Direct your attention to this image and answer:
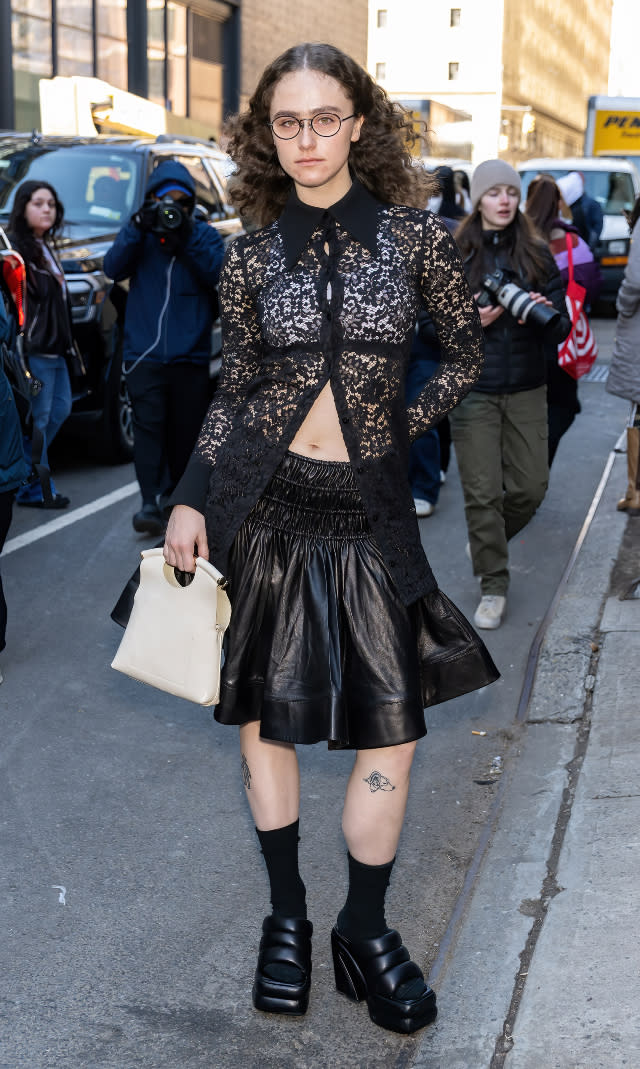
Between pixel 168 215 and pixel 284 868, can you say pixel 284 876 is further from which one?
pixel 168 215

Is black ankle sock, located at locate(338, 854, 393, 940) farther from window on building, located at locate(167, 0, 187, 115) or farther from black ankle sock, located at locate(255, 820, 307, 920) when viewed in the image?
window on building, located at locate(167, 0, 187, 115)

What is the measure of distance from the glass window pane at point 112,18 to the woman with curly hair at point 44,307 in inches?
833

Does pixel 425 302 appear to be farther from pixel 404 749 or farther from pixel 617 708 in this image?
pixel 617 708

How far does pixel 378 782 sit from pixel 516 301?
3280 millimetres

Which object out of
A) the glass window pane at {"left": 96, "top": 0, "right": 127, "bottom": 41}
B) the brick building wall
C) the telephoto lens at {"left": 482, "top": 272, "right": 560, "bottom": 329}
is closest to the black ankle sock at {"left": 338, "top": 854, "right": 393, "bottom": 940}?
the telephoto lens at {"left": 482, "top": 272, "right": 560, "bottom": 329}

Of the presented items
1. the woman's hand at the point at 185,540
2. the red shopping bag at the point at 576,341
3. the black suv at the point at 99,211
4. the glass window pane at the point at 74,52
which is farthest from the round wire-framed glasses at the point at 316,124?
the glass window pane at the point at 74,52

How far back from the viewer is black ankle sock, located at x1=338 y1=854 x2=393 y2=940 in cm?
289

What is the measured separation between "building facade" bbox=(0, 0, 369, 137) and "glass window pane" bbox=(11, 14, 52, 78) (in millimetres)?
18

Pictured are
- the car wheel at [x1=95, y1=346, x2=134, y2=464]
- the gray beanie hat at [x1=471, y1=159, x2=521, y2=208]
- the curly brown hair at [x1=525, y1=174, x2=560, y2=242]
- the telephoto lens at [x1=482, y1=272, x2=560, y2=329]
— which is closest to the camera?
the telephoto lens at [x1=482, y1=272, x2=560, y2=329]

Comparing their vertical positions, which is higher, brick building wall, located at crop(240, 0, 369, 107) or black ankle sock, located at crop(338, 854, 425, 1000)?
brick building wall, located at crop(240, 0, 369, 107)

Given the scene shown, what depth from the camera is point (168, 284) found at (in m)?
7.23

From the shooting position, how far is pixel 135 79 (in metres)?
28.9

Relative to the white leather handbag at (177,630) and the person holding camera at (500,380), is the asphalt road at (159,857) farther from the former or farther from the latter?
the white leather handbag at (177,630)

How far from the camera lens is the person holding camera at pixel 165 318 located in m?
7.11
